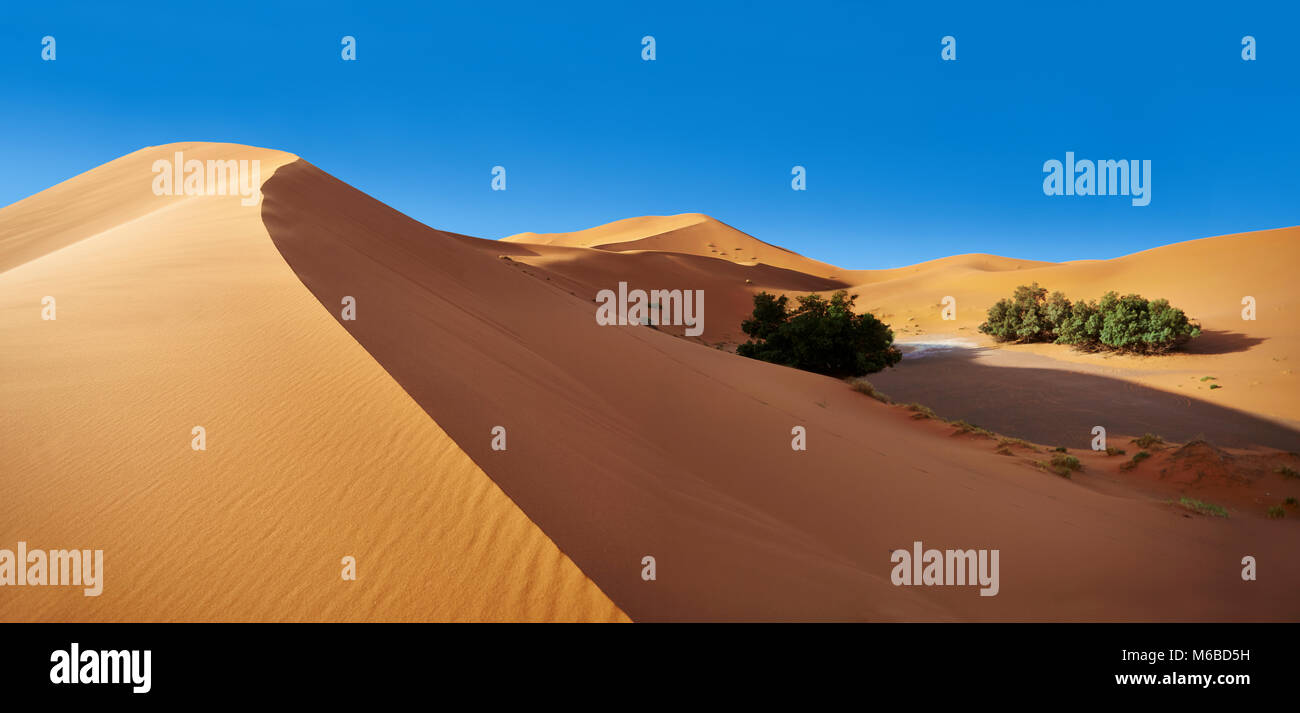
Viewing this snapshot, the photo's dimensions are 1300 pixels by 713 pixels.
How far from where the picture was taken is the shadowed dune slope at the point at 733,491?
131 inches

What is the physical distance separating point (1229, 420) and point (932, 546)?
17.2m

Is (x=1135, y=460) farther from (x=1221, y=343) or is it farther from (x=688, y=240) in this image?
(x=688, y=240)

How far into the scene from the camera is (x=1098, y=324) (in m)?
24.9

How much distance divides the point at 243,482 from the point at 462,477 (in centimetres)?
119

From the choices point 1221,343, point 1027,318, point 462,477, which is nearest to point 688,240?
point 1027,318

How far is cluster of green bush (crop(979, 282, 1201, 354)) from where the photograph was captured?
76.2 ft

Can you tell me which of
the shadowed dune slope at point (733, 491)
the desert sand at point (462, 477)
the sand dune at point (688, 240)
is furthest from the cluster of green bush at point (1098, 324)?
the sand dune at point (688, 240)

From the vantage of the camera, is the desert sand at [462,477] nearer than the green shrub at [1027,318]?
Yes

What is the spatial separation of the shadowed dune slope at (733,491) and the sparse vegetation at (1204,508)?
8.6 inches

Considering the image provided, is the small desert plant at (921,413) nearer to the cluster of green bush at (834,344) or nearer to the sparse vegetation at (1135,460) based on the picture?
the sparse vegetation at (1135,460)

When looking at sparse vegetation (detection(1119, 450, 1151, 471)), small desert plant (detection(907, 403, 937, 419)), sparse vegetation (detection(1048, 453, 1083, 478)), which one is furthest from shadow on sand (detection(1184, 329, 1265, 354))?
sparse vegetation (detection(1048, 453, 1083, 478))
